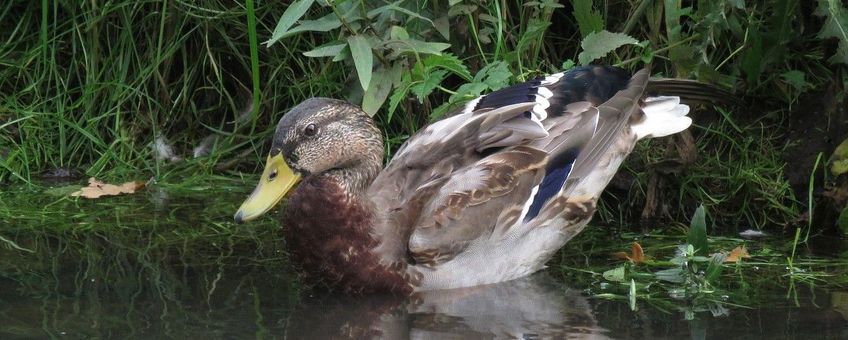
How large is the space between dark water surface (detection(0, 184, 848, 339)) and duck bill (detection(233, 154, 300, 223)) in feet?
0.81

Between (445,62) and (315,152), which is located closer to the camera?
(315,152)

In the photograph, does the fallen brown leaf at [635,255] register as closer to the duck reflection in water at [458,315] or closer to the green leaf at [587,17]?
the duck reflection in water at [458,315]

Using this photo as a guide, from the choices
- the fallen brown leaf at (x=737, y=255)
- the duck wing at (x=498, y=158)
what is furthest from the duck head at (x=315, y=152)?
the fallen brown leaf at (x=737, y=255)

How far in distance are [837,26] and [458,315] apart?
1.93 metres

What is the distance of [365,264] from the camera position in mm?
4797

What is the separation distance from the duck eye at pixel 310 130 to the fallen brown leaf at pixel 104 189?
1.51 metres

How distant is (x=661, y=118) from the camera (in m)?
5.47

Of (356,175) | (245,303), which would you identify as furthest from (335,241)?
(245,303)

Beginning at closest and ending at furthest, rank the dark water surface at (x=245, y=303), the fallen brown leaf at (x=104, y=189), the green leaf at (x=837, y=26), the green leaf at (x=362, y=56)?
the dark water surface at (x=245, y=303) → the green leaf at (x=362, y=56) → the green leaf at (x=837, y=26) → the fallen brown leaf at (x=104, y=189)

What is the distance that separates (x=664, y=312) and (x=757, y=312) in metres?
0.29

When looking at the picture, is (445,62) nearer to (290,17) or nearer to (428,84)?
(428,84)

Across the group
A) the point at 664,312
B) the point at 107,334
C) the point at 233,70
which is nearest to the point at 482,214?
the point at 664,312

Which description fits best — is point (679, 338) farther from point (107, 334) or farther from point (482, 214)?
point (107, 334)

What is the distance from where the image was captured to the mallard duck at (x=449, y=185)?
15.9 ft
